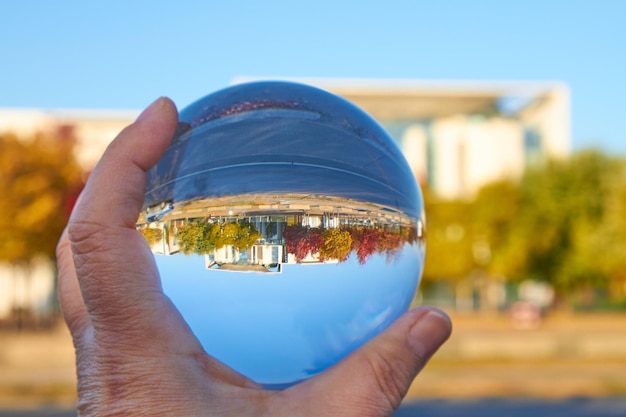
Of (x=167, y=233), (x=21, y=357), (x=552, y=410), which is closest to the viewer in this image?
(x=167, y=233)

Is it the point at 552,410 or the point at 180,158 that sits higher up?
the point at 180,158

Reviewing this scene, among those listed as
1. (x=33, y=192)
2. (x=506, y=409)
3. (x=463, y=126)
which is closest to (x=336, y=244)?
(x=506, y=409)

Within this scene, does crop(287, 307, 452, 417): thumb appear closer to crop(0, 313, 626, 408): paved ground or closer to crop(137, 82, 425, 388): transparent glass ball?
crop(137, 82, 425, 388): transparent glass ball

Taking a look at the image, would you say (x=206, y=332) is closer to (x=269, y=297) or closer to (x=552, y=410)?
(x=269, y=297)

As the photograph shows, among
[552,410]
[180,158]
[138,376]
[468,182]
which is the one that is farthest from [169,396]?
[468,182]

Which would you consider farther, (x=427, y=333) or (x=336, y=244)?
(x=427, y=333)

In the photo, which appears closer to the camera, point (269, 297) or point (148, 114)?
point (269, 297)

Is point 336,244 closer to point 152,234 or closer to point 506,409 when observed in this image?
point 152,234

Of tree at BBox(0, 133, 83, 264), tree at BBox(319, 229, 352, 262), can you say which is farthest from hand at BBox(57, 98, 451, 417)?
tree at BBox(0, 133, 83, 264)
